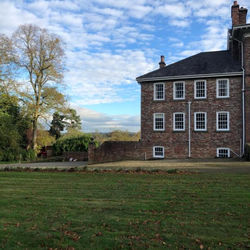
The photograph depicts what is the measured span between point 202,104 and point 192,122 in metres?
1.80

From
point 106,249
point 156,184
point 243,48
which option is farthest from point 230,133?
point 106,249

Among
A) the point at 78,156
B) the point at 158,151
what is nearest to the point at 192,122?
the point at 158,151

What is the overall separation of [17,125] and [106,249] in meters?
30.9

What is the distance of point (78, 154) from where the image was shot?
30.7m

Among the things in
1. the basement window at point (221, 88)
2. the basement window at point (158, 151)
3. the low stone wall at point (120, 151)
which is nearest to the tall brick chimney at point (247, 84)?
the basement window at point (221, 88)

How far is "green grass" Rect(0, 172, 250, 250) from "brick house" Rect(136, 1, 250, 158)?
536 inches

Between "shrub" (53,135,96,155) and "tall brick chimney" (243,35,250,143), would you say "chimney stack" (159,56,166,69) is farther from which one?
"shrub" (53,135,96,155)

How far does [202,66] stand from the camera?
84.3 feet

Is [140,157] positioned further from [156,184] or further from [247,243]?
[247,243]

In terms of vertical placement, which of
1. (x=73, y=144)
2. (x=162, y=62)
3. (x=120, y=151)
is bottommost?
(x=120, y=151)

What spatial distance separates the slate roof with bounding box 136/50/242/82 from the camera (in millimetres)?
24370

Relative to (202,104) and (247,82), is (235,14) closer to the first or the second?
(247,82)

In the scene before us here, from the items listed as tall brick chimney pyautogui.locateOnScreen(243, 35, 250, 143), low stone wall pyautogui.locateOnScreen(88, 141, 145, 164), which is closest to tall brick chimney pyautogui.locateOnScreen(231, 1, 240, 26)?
tall brick chimney pyautogui.locateOnScreen(243, 35, 250, 143)

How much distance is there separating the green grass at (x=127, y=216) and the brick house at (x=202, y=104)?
13.6m
